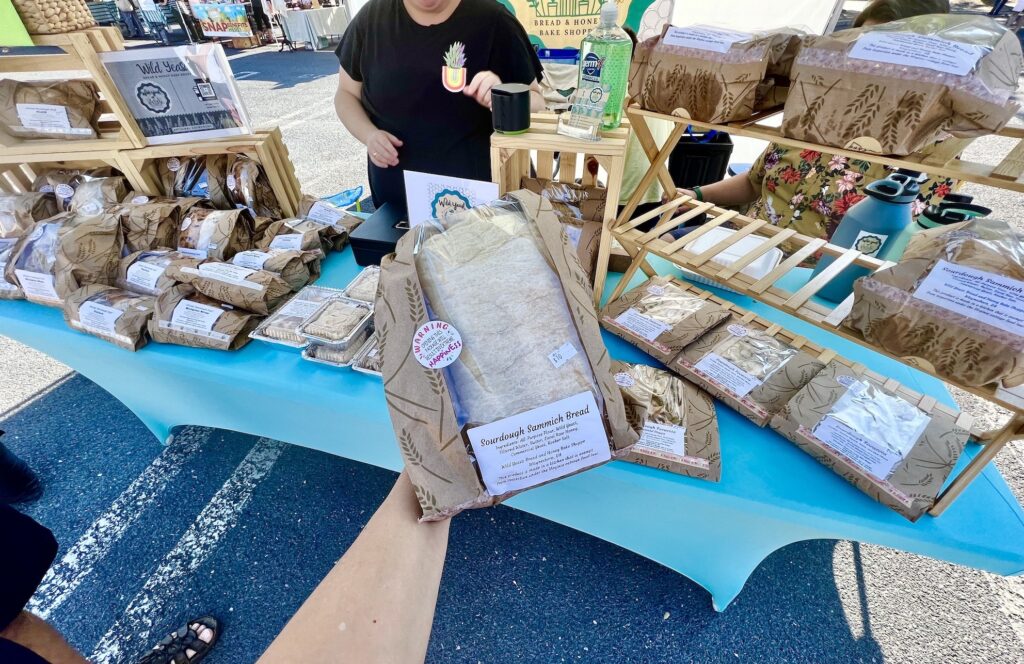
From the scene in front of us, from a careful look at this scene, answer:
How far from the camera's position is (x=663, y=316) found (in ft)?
3.30

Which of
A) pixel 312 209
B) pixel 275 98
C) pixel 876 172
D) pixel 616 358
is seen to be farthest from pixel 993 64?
pixel 275 98

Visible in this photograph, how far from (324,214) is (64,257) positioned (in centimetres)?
70

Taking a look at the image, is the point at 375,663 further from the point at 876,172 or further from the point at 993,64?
the point at 876,172

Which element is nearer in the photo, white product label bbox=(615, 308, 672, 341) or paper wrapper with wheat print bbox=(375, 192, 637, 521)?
paper wrapper with wheat print bbox=(375, 192, 637, 521)

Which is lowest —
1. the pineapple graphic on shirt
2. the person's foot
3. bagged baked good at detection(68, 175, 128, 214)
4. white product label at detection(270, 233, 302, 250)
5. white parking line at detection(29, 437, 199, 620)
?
white parking line at detection(29, 437, 199, 620)

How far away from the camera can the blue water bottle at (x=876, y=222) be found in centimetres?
88

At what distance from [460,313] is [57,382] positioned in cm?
271

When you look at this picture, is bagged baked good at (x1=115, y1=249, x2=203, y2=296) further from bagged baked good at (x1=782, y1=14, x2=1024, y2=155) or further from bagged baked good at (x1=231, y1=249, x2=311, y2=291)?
bagged baked good at (x1=782, y1=14, x2=1024, y2=155)

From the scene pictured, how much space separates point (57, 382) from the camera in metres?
2.11

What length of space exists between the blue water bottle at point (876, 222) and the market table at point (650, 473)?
0.20 metres

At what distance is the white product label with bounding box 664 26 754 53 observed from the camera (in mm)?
683

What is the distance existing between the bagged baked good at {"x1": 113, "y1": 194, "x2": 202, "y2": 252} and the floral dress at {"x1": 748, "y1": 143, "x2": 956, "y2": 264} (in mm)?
2168

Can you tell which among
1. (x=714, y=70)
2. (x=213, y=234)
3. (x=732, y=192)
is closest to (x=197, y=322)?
(x=213, y=234)

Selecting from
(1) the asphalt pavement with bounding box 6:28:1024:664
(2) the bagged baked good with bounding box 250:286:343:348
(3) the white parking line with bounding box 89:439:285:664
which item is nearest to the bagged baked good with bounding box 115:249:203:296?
(2) the bagged baked good with bounding box 250:286:343:348
